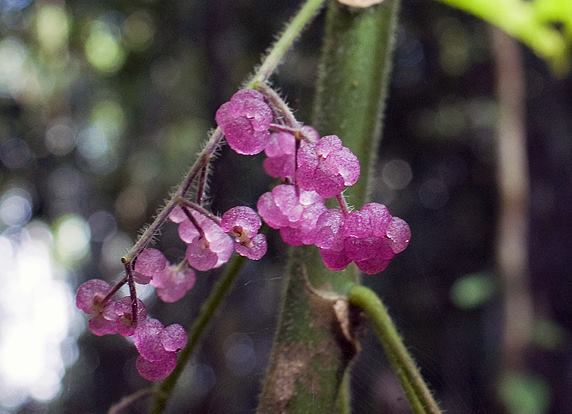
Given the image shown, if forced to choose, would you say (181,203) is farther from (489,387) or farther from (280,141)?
(489,387)

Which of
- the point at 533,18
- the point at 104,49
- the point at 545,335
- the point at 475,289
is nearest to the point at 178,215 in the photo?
the point at 533,18

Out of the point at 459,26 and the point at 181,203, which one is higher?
the point at 181,203

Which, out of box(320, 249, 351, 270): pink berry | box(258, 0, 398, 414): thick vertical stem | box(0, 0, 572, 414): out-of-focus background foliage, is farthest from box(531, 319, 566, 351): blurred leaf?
box(320, 249, 351, 270): pink berry

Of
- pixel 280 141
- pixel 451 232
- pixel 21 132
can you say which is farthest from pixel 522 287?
pixel 21 132

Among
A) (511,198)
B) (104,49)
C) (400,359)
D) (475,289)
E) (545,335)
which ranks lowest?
(545,335)

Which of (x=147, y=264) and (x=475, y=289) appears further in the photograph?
(x=475, y=289)

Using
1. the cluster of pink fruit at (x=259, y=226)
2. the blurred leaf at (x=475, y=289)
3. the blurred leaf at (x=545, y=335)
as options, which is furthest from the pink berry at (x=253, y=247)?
the blurred leaf at (x=545, y=335)

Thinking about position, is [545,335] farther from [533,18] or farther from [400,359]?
[400,359]
